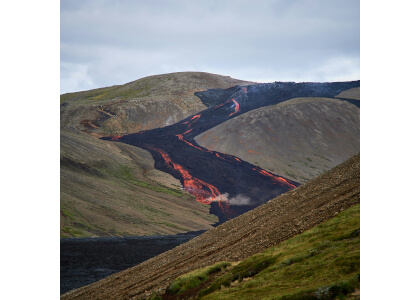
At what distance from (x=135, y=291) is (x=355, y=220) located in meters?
22.7

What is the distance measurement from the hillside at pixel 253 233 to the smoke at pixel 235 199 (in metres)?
126

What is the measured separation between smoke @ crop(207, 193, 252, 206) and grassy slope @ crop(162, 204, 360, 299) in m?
150

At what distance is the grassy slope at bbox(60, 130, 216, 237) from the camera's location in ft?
449

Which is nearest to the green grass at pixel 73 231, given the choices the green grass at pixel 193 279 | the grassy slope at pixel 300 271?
the grassy slope at pixel 300 271

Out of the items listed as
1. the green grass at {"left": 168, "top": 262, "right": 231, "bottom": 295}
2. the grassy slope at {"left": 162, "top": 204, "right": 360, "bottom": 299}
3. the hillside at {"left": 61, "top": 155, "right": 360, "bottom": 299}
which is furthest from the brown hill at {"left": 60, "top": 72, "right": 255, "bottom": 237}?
the grassy slope at {"left": 162, "top": 204, "right": 360, "bottom": 299}

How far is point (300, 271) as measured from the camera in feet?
89.6

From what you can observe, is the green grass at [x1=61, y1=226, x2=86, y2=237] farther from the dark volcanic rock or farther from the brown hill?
the dark volcanic rock

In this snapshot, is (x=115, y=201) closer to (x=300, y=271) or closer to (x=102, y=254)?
(x=102, y=254)

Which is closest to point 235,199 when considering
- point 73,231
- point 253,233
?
point 73,231

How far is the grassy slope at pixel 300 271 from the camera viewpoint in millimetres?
23156
